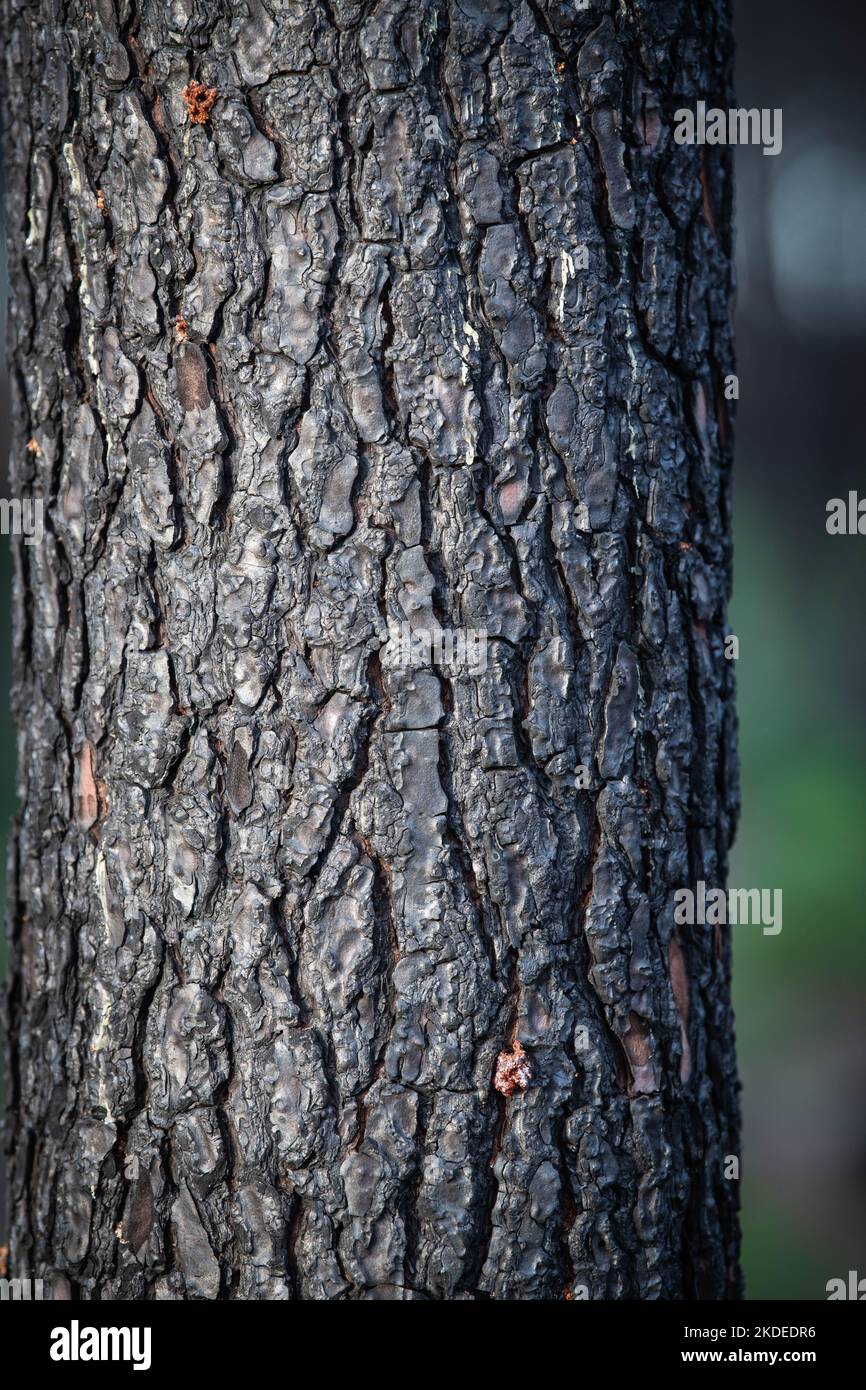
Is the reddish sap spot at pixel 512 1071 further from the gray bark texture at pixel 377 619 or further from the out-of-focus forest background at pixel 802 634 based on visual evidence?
the out-of-focus forest background at pixel 802 634

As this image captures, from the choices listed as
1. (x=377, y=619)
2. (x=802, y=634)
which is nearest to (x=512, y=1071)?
(x=377, y=619)

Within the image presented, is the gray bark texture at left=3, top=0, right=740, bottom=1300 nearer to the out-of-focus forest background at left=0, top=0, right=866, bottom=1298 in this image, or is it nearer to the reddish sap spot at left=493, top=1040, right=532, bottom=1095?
the reddish sap spot at left=493, top=1040, right=532, bottom=1095

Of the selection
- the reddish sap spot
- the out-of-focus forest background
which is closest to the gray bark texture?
the reddish sap spot

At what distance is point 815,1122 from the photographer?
3.09 m

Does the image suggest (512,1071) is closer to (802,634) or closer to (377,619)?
(377,619)

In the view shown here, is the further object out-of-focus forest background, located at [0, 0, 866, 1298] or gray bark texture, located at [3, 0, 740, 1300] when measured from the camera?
out-of-focus forest background, located at [0, 0, 866, 1298]

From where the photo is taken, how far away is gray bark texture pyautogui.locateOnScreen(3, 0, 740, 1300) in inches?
35.4

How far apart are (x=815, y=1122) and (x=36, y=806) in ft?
9.53

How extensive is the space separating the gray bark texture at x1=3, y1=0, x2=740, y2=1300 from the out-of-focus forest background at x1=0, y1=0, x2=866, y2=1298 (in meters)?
2.10

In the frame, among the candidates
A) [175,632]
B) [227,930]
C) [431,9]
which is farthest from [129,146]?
[227,930]

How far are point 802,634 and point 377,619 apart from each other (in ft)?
8.30

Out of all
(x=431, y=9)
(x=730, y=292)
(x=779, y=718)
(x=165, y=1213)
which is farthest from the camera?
(x=779, y=718)

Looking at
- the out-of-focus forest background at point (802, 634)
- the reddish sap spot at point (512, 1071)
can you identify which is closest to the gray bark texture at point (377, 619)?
the reddish sap spot at point (512, 1071)

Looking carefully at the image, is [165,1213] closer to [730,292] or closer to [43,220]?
[43,220]
